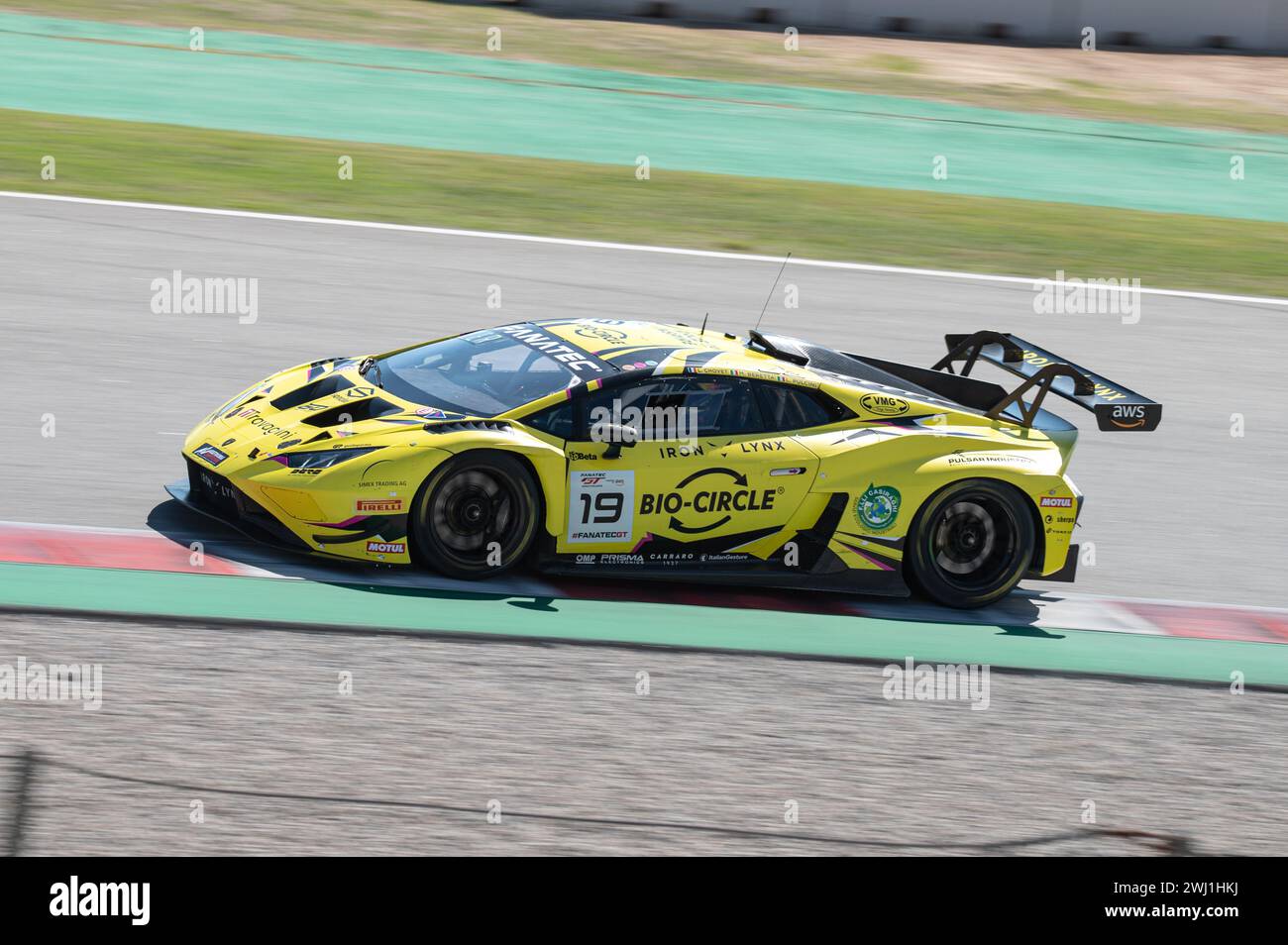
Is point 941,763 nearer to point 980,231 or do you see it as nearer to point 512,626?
point 512,626

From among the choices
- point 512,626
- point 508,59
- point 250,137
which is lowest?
point 512,626

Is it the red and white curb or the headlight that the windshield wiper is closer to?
the headlight

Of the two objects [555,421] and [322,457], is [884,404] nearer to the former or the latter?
[555,421]

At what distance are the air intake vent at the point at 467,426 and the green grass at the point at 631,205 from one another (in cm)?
860

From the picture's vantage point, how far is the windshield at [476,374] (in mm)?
8227

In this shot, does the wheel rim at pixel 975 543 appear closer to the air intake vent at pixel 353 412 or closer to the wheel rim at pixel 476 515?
the wheel rim at pixel 476 515

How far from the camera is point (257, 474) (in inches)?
312

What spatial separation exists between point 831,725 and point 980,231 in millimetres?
12477

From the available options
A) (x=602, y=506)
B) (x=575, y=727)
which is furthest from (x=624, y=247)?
(x=575, y=727)
